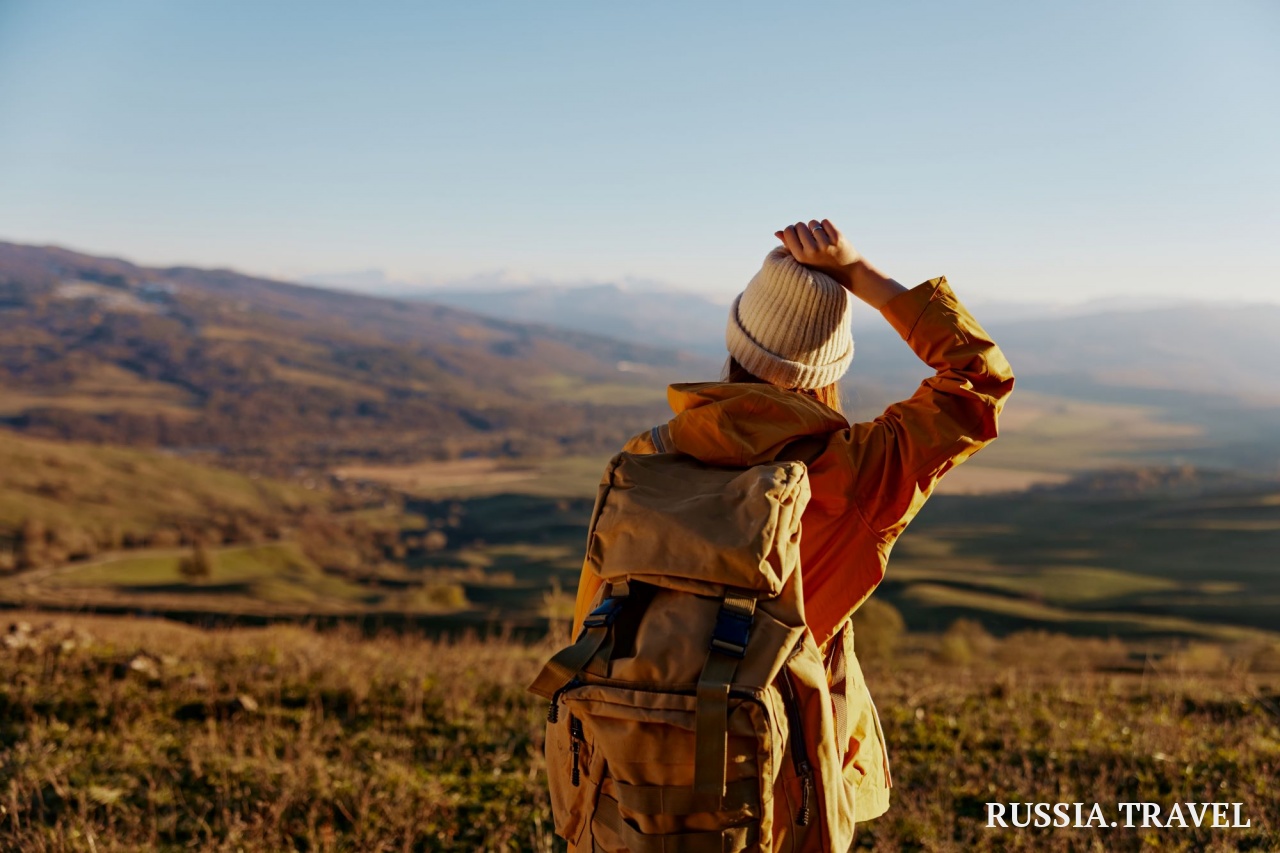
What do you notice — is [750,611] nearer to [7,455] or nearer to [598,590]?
[598,590]

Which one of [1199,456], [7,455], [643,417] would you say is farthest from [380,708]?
[643,417]

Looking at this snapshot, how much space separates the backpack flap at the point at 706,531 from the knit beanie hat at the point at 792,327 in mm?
412

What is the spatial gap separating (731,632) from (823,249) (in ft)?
3.57

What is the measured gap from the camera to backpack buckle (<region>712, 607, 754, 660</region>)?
188 cm

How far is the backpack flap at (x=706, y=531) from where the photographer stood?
A: 1931mm

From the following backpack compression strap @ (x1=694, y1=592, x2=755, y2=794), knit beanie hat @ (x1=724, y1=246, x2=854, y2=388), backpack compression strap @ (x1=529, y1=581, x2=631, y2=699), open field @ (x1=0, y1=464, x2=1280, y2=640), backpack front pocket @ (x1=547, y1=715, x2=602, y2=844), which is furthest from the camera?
open field @ (x1=0, y1=464, x2=1280, y2=640)

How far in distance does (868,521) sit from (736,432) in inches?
17.1

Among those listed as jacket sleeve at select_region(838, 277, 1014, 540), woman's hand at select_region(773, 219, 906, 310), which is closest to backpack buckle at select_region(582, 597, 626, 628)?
jacket sleeve at select_region(838, 277, 1014, 540)

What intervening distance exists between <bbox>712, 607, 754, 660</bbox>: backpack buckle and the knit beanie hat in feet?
2.51

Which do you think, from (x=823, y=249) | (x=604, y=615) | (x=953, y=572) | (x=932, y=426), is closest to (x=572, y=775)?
(x=604, y=615)

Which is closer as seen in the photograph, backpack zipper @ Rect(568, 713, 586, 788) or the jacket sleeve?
backpack zipper @ Rect(568, 713, 586, 788)

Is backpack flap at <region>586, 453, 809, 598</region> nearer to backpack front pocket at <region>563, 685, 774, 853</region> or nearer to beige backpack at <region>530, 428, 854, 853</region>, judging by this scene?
beige backpack at <region>530, 428, 854, 853</region>

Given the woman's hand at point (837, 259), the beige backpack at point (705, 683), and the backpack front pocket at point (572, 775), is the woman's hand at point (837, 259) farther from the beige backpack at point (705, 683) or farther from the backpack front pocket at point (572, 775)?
the backpack front pocket at point (572, 775)

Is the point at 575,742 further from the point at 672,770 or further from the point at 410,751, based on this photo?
the point at 410,751
